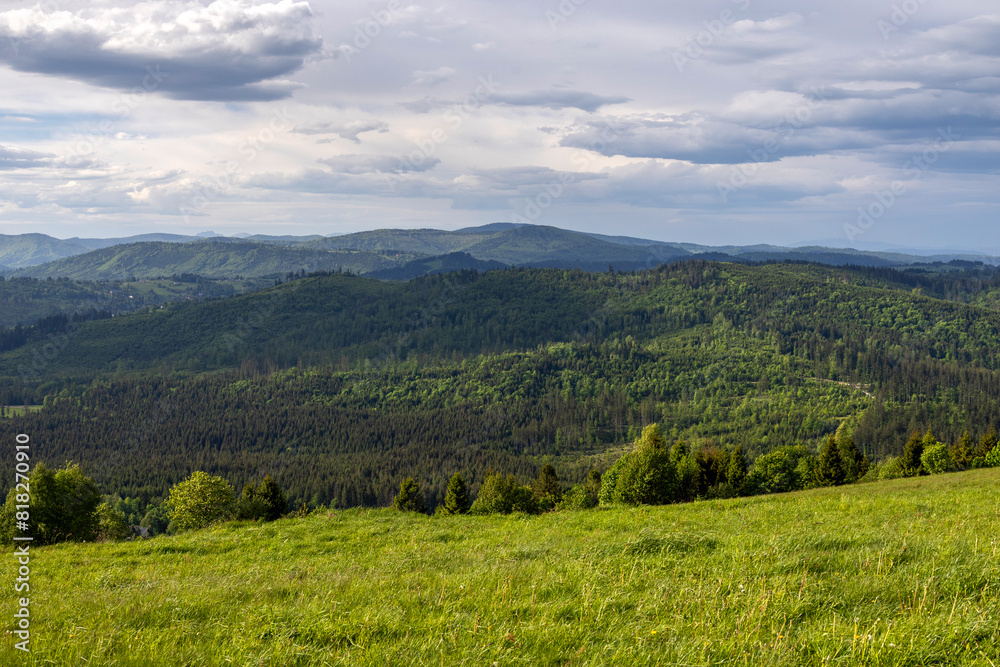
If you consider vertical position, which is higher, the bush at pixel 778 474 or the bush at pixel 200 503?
the bush at pixel 200 503

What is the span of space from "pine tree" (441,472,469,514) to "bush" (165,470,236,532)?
23625 mm

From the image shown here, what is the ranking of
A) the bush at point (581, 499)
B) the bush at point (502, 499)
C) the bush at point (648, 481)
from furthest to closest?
the bush at point (581, 499), the bush at point (502, 499), the bush at point (648, 481)

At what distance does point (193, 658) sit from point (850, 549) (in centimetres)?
1350

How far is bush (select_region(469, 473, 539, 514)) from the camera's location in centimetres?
6869

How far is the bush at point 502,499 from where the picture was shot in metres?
68.7

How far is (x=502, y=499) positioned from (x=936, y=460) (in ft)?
216

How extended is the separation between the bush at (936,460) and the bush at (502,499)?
59.8 meters

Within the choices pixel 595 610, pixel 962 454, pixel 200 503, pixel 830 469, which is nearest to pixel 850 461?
pixel 830 469

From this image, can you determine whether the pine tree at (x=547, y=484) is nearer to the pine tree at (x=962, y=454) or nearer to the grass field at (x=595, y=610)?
the pine tree at (x=962, y=454)

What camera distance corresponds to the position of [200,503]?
182ft

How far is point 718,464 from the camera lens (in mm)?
83188

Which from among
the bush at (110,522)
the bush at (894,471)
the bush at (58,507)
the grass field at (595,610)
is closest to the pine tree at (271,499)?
the bush at (58,507)

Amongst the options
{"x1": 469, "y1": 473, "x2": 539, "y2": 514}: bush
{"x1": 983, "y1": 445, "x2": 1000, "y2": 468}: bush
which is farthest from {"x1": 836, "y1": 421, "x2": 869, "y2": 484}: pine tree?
{"x1": 469, "y1": 473, "x2": 539, "y2": 514}: bush

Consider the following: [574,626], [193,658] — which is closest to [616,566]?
[574,626]
